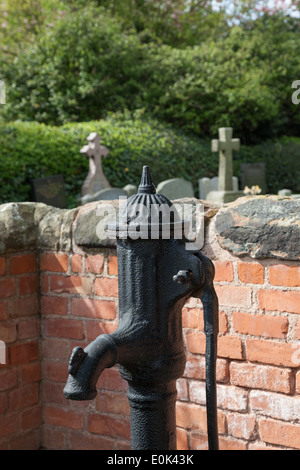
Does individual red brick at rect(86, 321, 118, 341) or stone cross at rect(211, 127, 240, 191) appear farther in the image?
stone cross at rect(211, 127, 240, 191)

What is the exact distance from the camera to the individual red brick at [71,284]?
2.36 meters

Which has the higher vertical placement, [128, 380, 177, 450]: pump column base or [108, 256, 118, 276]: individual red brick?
[108, 256, 118, 276]: individual red brick

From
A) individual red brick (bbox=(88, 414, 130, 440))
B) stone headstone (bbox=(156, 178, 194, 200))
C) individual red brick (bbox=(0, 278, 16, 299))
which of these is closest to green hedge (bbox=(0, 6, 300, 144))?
stone headstone (bbox=(156, 178, 194, 200))

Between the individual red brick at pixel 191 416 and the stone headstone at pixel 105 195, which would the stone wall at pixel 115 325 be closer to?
the individual red brick at pixel 191 416

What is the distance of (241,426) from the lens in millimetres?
1985

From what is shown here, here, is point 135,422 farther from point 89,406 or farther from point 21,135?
point 21,135

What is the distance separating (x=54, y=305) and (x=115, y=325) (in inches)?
13.3

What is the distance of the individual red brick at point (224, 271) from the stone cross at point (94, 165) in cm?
718

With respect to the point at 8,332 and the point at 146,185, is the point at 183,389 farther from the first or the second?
the point at 146,185

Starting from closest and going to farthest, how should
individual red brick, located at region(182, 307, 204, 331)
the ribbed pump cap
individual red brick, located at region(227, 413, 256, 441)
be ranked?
the ribbed pump cap
individual red brick, located at region(227, 413, 256, 441)
individual red brick, located at region(182, 307, 204, 331)

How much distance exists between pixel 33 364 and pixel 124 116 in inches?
408

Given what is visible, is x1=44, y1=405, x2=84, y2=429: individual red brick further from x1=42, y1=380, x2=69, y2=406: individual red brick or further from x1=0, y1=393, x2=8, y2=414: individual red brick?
x1=0, y1=393, x2=8, y2=414: individual red brick

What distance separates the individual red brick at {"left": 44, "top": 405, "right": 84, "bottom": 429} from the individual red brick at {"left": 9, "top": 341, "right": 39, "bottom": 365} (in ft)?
0.79

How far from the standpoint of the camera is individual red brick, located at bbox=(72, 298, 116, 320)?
7.52ft
